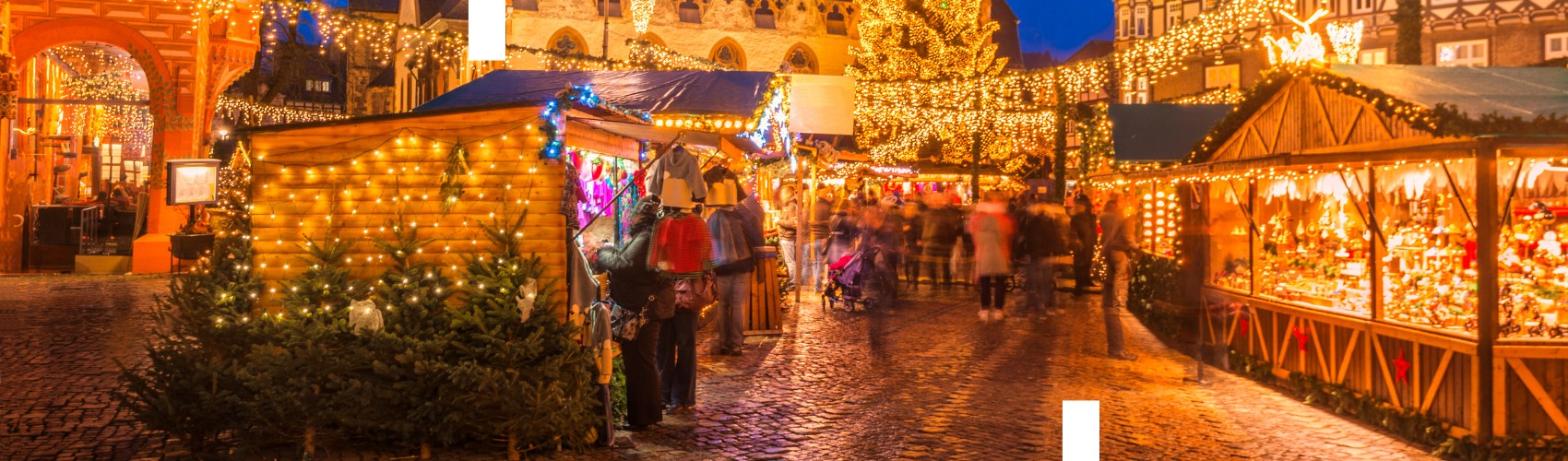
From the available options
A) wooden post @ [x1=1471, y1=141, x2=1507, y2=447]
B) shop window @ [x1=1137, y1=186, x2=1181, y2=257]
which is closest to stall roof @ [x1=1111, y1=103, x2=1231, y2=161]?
shop window @ [x1=1137, y1=186, x2=1181, y2=257]

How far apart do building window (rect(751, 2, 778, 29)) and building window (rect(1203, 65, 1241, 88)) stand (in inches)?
767

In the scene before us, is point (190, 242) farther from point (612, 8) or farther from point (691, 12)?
point (691, 12)

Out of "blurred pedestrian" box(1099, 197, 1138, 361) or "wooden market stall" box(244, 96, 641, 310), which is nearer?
"wooden market stall" box(244, 96, 641, 310)

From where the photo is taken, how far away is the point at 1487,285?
7.12 meters

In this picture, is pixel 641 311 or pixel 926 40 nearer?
pixel 641 311

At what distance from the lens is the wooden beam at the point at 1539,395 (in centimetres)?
698

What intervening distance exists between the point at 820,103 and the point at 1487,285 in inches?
400

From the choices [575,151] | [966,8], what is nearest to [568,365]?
[575,151]

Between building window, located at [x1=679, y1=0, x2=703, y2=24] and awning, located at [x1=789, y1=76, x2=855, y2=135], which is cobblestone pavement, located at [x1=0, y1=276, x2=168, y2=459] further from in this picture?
building window, located at [x1=679, y1=0, x2=703, y2=24]

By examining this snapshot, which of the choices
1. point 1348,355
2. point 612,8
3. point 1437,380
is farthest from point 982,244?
point 612,8

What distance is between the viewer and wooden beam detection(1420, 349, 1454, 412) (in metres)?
7.39

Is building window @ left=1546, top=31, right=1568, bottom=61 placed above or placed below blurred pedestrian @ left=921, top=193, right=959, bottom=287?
above

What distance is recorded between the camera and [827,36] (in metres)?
55.5

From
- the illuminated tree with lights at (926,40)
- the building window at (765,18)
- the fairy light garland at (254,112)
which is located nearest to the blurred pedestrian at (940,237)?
the fairy light garland at (254,112)
